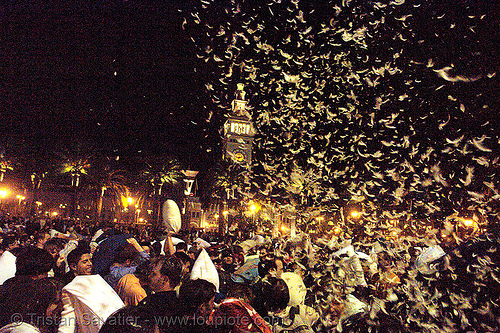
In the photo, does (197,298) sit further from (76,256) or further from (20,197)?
(20,197)

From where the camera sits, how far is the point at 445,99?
301cm

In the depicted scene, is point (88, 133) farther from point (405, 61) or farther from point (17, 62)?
point (405, 61)

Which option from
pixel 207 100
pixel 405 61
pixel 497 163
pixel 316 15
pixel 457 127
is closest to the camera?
pixel 497 163

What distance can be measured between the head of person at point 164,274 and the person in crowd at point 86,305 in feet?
1.92

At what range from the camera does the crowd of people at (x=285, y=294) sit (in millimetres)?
2539

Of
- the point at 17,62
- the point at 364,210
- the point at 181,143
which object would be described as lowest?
the point at 364,210

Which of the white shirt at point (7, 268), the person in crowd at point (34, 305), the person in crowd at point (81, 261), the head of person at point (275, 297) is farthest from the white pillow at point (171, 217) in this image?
the head of person at point (275, 297)

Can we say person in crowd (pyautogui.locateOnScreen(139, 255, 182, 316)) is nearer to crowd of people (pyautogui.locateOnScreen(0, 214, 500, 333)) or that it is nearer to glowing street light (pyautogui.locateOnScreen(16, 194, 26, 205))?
crowd of people (pyautogui.locateOnScreen(0, 214, 500, 333))

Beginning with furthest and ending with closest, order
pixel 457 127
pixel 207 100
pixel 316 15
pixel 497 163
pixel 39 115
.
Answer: pixel 39 115, pixel 207 100, pixel 316 15, pixel 457 127, pixel 497 163

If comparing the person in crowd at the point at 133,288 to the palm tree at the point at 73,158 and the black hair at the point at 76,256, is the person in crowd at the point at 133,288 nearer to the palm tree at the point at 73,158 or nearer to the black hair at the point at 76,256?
the black hair at the point at 76,256

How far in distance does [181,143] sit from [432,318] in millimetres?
35509

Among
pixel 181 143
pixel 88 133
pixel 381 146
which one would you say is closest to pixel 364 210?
pixel 381 146

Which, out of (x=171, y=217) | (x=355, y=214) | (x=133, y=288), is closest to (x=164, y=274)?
(x=133, y=288)

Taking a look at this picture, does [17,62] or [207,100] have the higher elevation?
[17,62]
